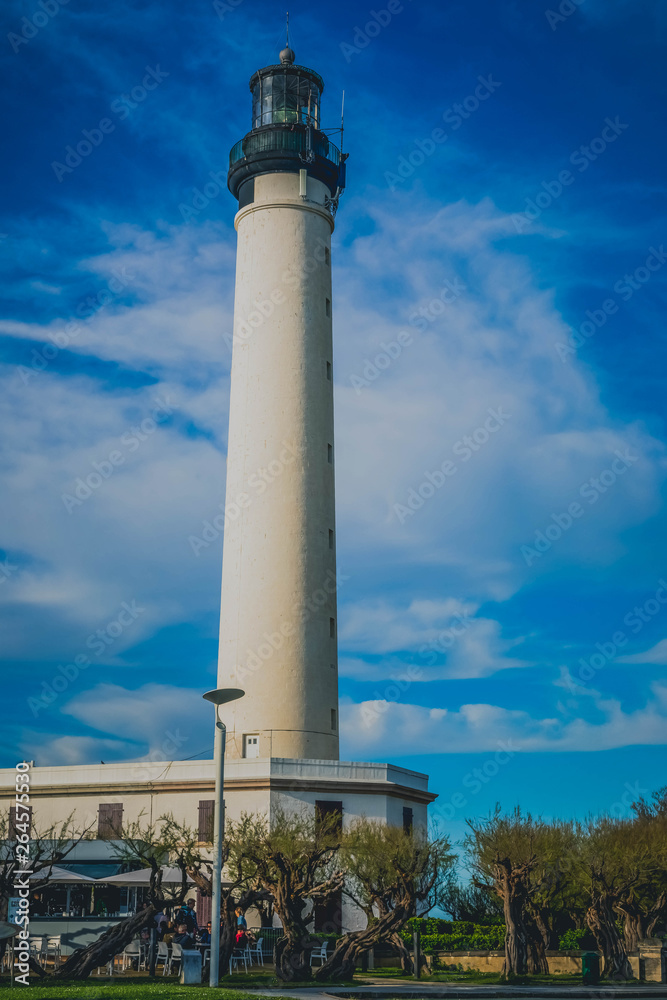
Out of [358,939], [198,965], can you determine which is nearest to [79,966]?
[198,965]

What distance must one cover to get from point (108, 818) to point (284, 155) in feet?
93.0

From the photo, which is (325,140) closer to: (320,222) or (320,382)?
(320,222)

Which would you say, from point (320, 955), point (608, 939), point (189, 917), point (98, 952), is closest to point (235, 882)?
point (189, 917)

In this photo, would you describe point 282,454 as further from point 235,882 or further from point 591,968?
point 591,968

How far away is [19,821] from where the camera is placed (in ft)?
119

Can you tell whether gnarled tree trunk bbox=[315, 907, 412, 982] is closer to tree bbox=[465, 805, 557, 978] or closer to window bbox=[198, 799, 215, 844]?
tree bbox=[465, 805, 557, 978]

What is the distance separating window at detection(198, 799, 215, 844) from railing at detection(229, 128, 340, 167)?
1079 inches

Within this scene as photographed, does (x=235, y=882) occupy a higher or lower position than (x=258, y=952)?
higher

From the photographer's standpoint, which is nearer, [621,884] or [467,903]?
[621,884]

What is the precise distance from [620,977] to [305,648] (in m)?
15.8

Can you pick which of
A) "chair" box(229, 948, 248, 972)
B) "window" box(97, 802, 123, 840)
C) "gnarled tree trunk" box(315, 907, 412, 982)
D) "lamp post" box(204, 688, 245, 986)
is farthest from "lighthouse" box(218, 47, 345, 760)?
"lamp post" box(204, 688, 245, 986)

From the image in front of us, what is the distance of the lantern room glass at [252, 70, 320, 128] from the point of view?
4747 centimetres

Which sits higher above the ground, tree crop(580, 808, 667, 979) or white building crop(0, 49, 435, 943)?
white building crop(0, 49, 435, 943)

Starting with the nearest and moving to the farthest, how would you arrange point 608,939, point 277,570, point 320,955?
1. point 320,955
2. point 608,939
3. point 277,570
